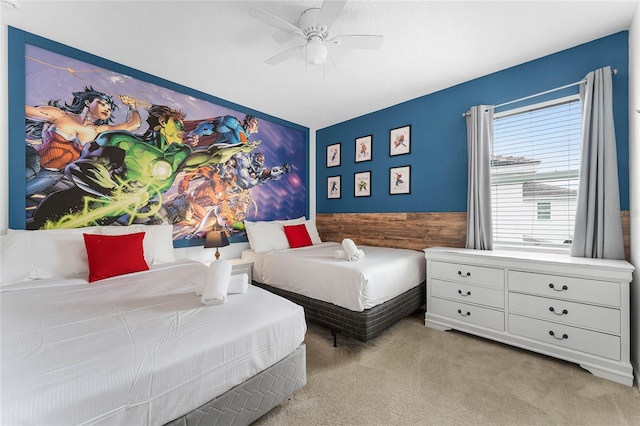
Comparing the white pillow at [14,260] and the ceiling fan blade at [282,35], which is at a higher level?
the ceiling fan blade at [282,35]

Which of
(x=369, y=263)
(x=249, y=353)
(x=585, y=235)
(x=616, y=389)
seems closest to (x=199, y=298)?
(x=249, y=353)

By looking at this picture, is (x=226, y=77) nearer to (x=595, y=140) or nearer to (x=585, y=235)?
(x=595, y=140)

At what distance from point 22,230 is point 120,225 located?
2.13 feet

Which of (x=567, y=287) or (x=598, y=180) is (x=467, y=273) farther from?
(x=598, y=180)

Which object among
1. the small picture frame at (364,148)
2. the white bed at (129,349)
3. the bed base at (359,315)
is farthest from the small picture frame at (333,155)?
→ the white bed at (129,349)

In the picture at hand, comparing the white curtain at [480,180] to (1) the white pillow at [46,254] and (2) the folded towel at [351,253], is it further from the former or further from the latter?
(1) the white pillow at [46,254]

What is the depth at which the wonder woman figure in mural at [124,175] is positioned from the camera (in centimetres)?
233

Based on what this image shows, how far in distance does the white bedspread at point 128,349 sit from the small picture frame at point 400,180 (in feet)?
8.22

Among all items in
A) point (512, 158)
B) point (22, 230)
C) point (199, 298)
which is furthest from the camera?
point (512, 158)

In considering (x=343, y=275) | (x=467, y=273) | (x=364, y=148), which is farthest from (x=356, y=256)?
(x=364, y=148)

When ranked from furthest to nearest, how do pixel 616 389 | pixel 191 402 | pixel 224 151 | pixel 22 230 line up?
pixel 224 151 < pixel 22 230 < pixel 616 389 < pixel 191 402

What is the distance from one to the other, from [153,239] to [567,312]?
137 inches

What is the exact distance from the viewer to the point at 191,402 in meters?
1.04

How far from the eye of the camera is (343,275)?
2254 millimetres
